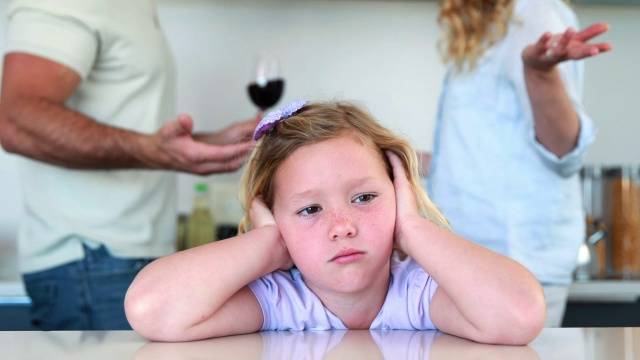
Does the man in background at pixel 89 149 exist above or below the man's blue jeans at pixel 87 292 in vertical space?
above

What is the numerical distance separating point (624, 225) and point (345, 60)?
94cm

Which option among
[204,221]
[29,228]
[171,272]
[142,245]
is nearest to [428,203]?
[171,272]

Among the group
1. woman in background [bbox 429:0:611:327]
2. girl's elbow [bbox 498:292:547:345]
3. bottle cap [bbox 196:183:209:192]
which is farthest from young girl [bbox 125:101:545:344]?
bottle cap [bbox 196:183:209:192]

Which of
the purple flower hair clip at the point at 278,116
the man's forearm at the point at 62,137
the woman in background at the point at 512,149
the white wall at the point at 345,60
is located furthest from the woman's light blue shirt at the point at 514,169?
the white wall at the point at 345,60

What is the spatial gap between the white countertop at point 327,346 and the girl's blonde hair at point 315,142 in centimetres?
30

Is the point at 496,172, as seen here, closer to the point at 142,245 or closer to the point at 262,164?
the point at 262,164

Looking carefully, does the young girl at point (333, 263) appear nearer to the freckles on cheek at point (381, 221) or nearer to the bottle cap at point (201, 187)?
the freckles on cheek at point (381, 221)

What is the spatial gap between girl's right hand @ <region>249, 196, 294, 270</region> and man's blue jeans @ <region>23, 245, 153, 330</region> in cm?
48

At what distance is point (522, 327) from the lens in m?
0.81

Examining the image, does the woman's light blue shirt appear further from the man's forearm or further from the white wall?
the white wall

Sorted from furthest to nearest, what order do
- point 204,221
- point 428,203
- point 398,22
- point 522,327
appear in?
1. point 398,22
2. point 204,221
3. point 428,203
4. point 522,327

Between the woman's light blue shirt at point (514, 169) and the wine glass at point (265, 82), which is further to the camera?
the wine glass at point (265, 82)

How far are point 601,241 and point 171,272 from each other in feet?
5.37

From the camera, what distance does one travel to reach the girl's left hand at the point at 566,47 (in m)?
1.17
